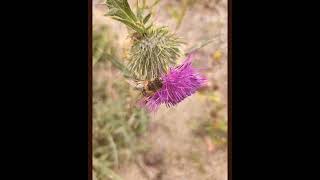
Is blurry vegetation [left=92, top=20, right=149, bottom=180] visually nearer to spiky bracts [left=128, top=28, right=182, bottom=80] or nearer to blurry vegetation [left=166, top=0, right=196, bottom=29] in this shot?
spiky bracts [left=128, top=28, right=182, bottom=80]

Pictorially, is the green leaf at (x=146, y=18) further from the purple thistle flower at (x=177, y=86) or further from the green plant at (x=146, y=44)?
the purple thistle flower at (x=177, y=86)

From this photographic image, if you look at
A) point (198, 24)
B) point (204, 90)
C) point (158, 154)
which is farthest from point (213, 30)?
point (158, 154)

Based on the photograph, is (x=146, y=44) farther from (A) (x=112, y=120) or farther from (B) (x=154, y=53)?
(A) (x=112, y=120)

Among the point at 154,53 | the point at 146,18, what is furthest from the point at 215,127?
the point at 146,18

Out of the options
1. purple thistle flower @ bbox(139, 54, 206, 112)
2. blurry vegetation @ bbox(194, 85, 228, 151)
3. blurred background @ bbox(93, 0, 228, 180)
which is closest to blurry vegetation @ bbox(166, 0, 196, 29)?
blurred background @ bbox(93, 0, 228, 180)

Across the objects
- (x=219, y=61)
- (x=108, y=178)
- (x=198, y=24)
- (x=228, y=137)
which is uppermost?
(x=198, y=24)

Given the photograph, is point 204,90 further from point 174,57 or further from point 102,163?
point 102,163
